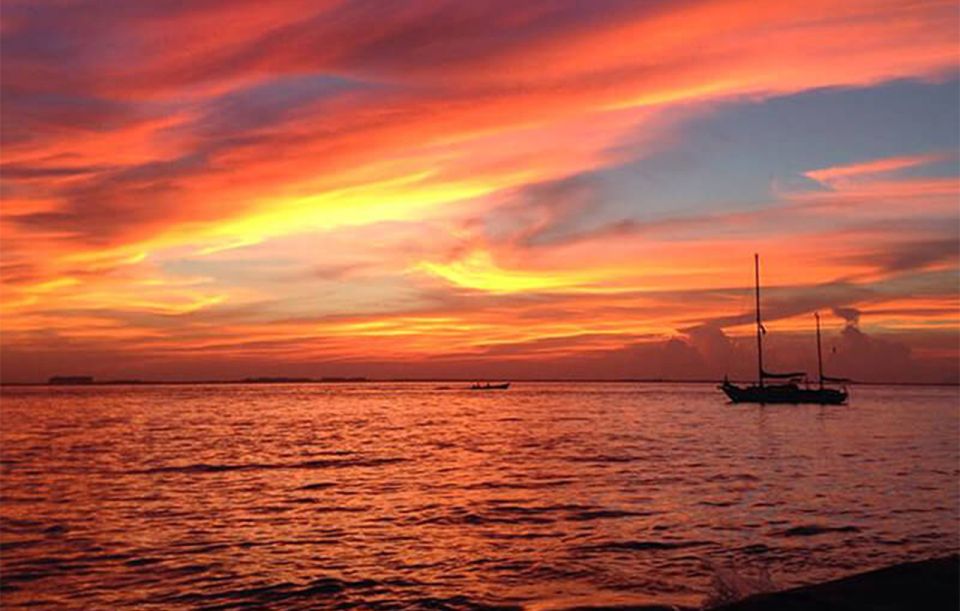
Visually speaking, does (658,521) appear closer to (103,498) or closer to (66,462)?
(103,498)

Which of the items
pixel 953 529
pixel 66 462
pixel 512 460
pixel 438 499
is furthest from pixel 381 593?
pixel 66 462

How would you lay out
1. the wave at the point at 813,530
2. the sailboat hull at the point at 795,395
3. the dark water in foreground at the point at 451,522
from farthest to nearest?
the sailboat hull at the point at 795,395 → the wave at the point at 813,530 → the dark water in foreground at the point at 451,522

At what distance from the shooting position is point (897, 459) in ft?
149

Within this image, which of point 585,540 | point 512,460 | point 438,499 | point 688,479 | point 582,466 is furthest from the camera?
point 512,460

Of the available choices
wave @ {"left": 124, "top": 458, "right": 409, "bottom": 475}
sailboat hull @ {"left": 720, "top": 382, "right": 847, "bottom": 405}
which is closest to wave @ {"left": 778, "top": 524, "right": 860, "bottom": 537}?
wave @ {"left": 124, "top": 458, "right": 409, "bottom": 475}

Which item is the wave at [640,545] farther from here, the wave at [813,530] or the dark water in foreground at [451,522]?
the wave at [813,530]

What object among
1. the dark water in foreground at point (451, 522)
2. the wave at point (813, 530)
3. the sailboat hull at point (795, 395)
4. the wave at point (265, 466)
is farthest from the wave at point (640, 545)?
the sailboat hull at point (795, 395)

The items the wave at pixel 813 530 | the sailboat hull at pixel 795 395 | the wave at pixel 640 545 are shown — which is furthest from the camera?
the sailboat hull at pixel 795 395

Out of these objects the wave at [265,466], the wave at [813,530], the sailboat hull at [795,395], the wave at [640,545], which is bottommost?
the wave at [265,466]

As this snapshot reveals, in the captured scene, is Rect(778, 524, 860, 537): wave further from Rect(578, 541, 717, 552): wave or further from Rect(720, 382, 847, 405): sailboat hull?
Rect(720, 382, 847, 405): sailboat hull

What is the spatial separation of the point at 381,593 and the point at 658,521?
34.6 ft

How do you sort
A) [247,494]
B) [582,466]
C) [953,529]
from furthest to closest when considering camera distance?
[582,466] < [247,494] < [953,529]

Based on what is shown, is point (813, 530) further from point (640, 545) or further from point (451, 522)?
point (451, 522)

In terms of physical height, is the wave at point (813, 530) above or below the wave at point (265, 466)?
above
